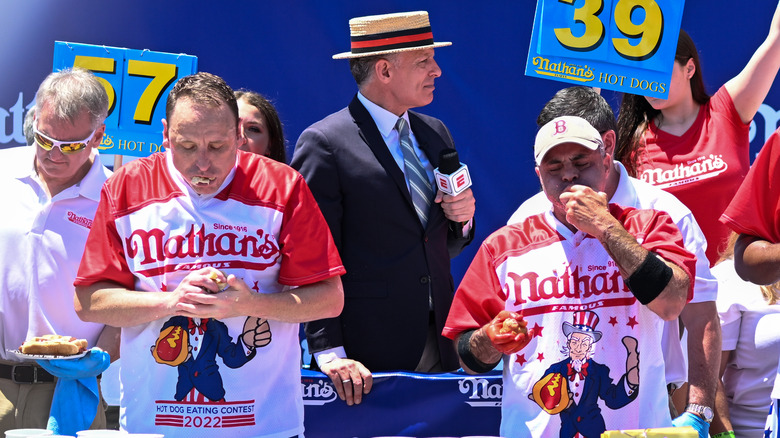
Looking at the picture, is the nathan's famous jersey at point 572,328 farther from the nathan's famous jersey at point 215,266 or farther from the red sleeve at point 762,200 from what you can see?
the nathan's famous jersey at point 215,266

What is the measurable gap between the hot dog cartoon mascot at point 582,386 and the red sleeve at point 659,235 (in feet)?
0.84

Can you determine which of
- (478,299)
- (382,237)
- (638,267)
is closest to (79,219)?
(382,237)

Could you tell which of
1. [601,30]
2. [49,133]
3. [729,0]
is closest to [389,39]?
[601,30]

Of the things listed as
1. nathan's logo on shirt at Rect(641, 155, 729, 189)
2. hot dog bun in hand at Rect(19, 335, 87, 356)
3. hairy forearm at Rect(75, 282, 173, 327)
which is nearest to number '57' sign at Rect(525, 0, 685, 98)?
nathan's logo on shirt at Rect(641, 155, 729, 189)

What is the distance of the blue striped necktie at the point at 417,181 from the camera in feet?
11.9

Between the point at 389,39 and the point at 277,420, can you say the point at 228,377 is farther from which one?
the point at 389,39

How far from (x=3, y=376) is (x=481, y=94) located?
267 cm

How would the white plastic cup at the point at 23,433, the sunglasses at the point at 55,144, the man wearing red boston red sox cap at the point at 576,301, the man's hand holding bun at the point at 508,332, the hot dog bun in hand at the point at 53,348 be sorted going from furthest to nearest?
the sunglasses at the point at 55,144 → the hot dog bun in hand at the point at 53,348 → the man wearing red boston red sox cap at the point at 576,301 → the man's hand holding bun at the point at 508,332 → the white plastic cup at the point at 23,433

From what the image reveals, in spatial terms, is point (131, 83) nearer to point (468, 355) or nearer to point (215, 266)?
point (215, 266)

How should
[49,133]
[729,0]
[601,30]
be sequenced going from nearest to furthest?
[49,133] → [601,30] → [729,0]

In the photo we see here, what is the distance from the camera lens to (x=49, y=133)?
3246 millimetres

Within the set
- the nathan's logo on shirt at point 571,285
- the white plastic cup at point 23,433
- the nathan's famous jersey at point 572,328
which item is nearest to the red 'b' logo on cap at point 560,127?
the nathan's famous jersey at point 572,328

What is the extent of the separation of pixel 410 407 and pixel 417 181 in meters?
0.83

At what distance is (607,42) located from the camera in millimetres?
4086
